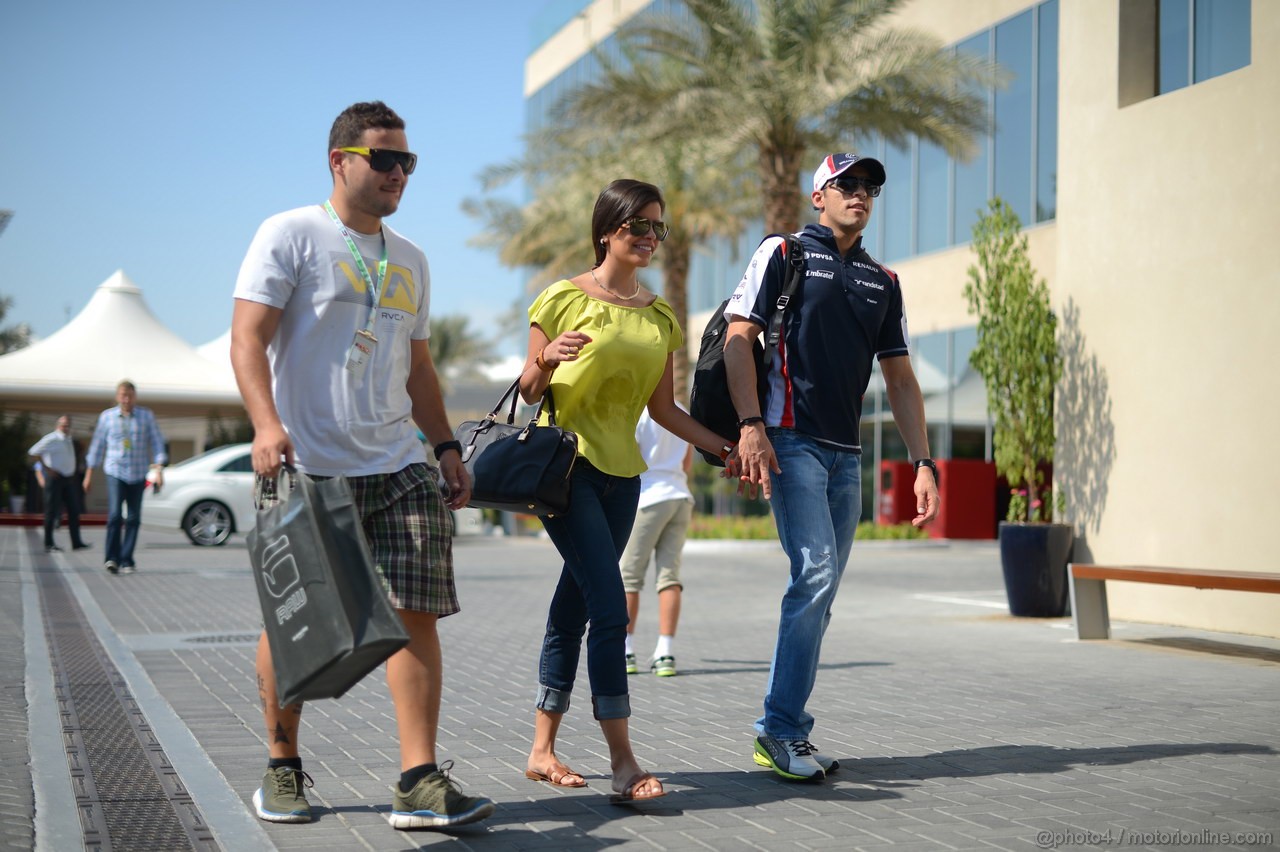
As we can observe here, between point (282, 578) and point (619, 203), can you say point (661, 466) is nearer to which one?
point (619, 203)

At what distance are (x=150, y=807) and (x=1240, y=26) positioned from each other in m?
9.73

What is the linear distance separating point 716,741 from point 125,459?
35.8ft

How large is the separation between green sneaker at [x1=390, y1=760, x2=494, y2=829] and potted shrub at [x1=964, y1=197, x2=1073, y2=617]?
8133 mm

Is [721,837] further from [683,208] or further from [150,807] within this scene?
[683,208]

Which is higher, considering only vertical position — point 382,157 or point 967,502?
point 382,157

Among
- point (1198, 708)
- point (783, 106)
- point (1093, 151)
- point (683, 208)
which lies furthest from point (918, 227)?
point (1198, 708)

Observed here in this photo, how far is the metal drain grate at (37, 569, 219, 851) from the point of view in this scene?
166 inches

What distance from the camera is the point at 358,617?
3.76 meters

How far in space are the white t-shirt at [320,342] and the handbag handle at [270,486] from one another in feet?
0.40

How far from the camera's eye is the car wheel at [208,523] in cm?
2195

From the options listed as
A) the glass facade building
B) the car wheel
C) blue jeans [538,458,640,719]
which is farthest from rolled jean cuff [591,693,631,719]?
the glass facade building

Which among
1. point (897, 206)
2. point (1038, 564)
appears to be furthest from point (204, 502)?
point (897, 206)

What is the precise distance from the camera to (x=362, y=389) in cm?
425

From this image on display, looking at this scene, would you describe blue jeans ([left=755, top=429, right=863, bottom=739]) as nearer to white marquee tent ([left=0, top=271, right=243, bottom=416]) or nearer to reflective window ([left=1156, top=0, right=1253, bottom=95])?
reflective window ([left=1156, top=0, right=1253, bottom=95])
